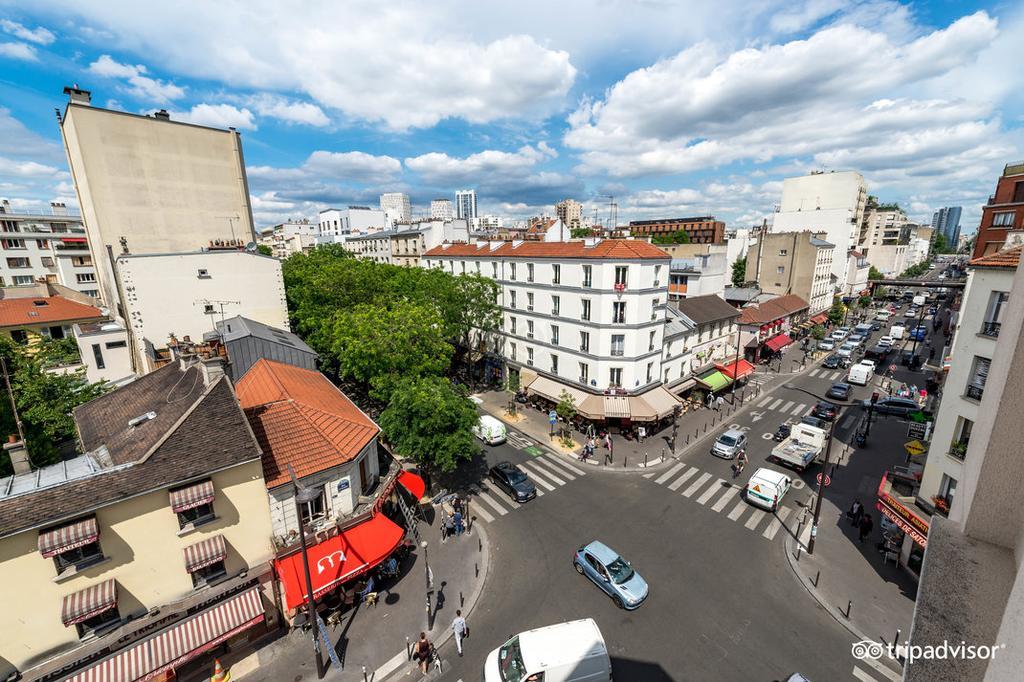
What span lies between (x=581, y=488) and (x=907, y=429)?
29.6 metres

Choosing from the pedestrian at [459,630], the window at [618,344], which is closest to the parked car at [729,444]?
the window at [618,344]

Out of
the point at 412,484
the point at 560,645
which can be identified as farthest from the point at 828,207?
the point at 560,645

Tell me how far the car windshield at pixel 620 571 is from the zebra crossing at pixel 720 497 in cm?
854

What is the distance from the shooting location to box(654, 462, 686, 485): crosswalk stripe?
2691cm

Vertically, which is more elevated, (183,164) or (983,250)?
(183,164)

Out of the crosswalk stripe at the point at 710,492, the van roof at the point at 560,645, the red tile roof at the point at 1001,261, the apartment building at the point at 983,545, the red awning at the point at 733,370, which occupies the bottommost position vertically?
the crosswalk stripe at the point at 710,492

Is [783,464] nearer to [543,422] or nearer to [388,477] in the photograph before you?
[543,422]

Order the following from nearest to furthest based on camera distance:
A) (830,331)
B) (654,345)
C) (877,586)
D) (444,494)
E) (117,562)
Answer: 1. (117,562)
2. (877,586)
3. (444,494)
4. (654,345)
5. (830,331)

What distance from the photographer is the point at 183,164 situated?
3825 centimetres

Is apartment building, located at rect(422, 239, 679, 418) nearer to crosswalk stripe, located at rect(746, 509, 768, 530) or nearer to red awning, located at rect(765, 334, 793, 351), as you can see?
crosswalk stripe, located at rect(746, 509, 768, 530)

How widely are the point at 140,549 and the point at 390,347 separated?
590 inches

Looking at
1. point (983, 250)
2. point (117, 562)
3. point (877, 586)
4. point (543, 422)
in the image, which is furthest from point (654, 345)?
point (983, 250)

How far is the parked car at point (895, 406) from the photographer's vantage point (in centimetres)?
3662

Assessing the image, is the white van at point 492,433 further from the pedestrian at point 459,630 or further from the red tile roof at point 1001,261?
the red tile roof at point 1001,261
